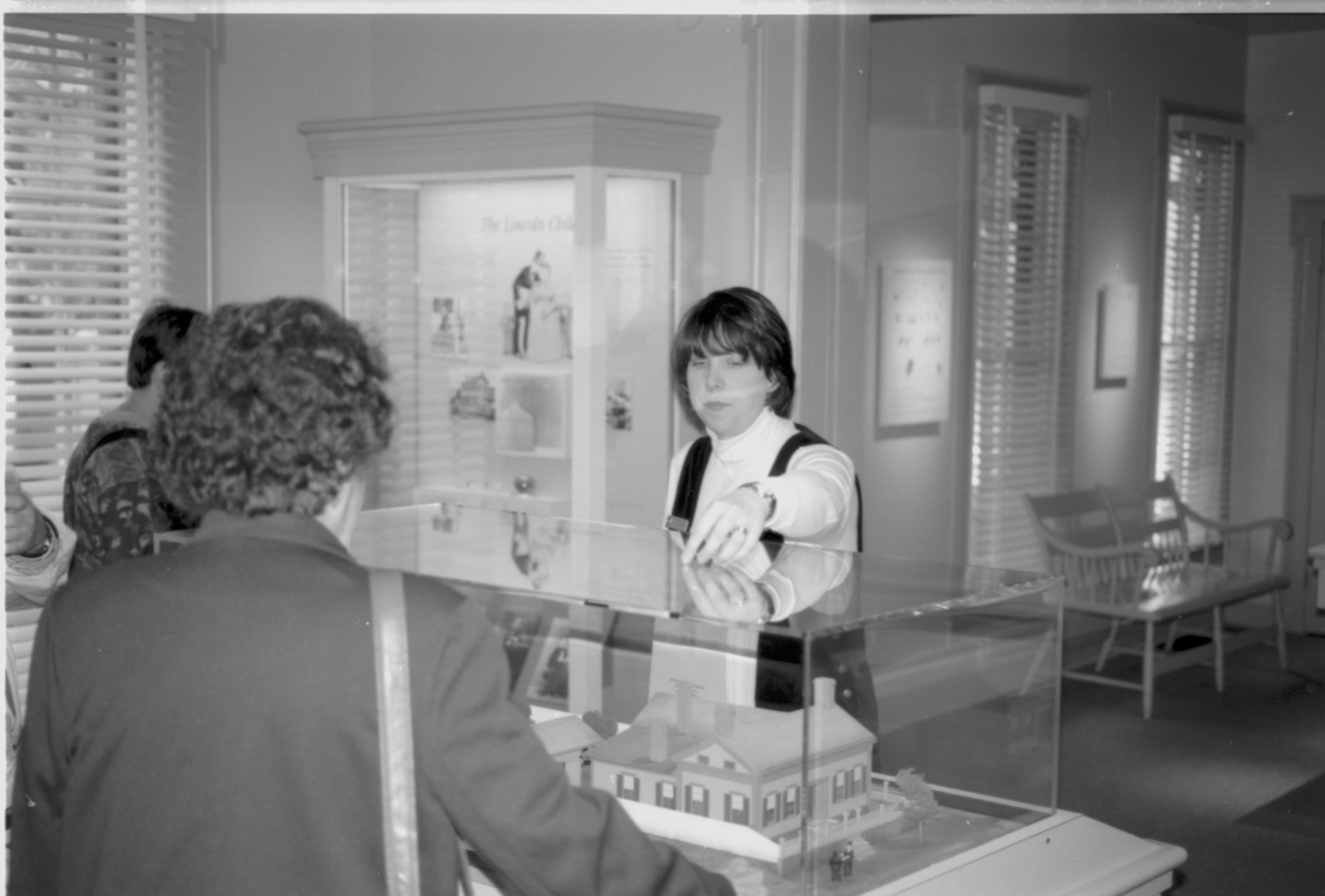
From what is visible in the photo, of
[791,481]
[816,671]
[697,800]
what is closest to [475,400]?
[791,481]

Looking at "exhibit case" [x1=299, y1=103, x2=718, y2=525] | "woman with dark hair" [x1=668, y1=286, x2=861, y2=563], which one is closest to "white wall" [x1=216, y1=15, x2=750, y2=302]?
"exhibit case" [x1=299, y1=103, x2=718, y2=525]

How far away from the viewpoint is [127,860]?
140 cm

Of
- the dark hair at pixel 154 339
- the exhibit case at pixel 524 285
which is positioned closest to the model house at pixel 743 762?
the dark hair at pixel 154 339

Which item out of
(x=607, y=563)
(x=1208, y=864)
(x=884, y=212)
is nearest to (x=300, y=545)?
(x=607, y=563)

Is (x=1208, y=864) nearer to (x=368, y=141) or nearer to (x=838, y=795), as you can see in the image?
(x=838, y=795)

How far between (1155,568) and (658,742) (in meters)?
5.48

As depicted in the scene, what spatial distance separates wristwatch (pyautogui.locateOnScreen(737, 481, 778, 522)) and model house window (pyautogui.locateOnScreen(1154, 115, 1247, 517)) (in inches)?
224

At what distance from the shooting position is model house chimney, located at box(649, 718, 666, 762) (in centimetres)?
203

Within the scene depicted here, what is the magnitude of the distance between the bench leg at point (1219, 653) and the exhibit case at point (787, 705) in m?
4.74

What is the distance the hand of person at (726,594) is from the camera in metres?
1.76

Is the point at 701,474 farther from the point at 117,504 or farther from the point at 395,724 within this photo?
the point at 395,724

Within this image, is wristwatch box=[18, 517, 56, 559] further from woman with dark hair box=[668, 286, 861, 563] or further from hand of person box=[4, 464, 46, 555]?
woman with dark hair box=[668, 286, 861, 563]

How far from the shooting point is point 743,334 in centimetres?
272

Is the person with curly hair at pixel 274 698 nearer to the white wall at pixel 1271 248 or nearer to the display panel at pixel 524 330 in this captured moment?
the display panel at pixel 524 330
